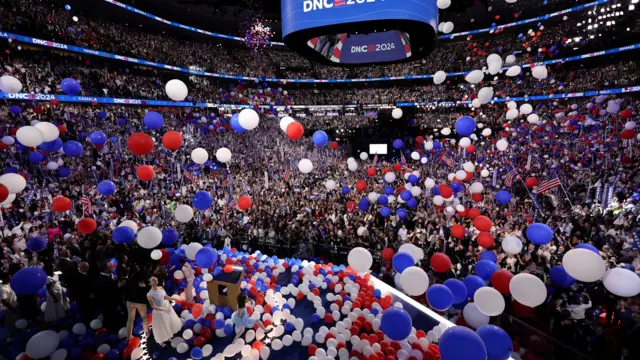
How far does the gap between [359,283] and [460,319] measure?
1.93 metres

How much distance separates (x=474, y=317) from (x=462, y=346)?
2419mm

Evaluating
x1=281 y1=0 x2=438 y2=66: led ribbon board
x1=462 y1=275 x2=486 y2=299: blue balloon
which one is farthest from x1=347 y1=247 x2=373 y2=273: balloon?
x1=281 y1=0 x2=438 y2=66: led ribbon board

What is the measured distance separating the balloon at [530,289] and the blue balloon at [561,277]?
1211mm

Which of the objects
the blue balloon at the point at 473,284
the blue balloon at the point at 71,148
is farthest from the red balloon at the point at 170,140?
the blue balloon at the point at 473,284

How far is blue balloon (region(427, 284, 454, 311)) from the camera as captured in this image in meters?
4.41

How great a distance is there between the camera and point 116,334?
5.21 metres

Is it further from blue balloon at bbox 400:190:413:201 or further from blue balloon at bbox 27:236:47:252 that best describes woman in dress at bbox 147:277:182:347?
blue balloon at bbox 400:190:413:201

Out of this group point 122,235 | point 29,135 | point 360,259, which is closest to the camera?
point 360,259

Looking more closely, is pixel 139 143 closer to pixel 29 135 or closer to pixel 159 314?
pixel 29 135

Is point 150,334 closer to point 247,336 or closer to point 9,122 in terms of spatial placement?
point 247,336

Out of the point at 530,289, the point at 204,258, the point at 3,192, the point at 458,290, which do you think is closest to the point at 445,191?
the point at 458,290

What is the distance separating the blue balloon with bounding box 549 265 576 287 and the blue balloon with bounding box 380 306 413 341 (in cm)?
269

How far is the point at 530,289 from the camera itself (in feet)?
13.3

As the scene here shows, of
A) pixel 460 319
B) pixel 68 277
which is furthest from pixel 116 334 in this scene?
pixel 460 319
